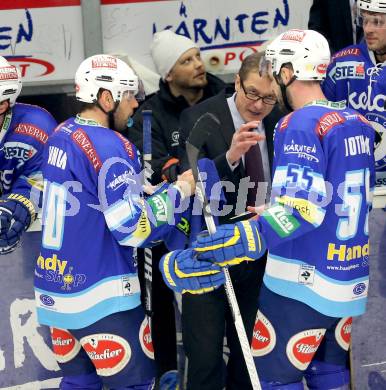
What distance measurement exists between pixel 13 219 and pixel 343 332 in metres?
1.66

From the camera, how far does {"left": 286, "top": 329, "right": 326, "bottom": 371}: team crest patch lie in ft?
15.5

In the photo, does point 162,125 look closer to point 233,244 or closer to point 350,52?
point 350,52

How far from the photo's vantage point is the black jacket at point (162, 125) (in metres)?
5.73

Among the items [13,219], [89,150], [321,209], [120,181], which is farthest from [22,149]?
[321,209]

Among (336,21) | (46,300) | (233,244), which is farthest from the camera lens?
(336,21)

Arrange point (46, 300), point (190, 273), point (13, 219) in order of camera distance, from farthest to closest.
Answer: point (13, 219) → point (46, 300) → point (190, 273)

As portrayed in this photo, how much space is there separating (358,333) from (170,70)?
6.13ft

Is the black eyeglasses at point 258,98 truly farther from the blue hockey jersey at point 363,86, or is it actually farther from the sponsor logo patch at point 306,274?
the sponsor logo patch at point 306,274

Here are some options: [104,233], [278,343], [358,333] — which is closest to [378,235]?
[358,333]

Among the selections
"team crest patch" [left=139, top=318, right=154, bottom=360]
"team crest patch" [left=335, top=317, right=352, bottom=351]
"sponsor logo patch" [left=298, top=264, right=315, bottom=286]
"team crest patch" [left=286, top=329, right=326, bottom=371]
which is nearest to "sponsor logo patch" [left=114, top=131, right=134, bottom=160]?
"team crest patch" [left=139, top=318, right=154, bottom=360]

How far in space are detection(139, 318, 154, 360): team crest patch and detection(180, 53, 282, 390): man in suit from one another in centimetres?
21

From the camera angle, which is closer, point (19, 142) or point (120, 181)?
point (120, 181)

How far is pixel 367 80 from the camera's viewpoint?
578cm

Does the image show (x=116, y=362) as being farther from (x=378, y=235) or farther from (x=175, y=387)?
(x=378, y=235)
